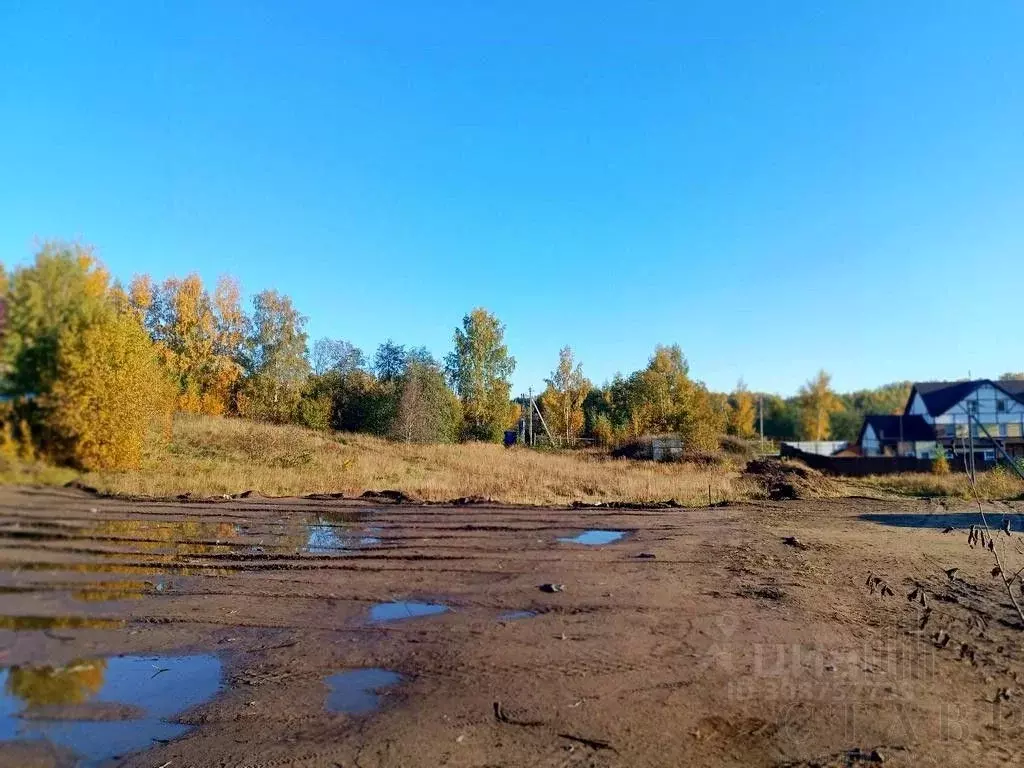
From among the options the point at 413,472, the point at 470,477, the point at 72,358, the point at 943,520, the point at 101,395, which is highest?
the point at 72,358

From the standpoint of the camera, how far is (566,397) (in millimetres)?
59500

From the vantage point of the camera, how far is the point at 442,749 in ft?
15.0

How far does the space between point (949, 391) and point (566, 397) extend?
121 feet

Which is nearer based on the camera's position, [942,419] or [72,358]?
[72,358]

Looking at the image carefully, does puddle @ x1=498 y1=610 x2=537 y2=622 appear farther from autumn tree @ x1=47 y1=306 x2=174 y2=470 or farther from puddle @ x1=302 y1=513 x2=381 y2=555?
autumn tree @ x1=47 y1=306 x2=174 y2=470

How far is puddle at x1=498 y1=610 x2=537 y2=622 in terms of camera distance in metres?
7.75

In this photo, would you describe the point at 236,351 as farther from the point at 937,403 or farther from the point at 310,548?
the point at 937,403

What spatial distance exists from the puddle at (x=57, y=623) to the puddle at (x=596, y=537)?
27.5ft

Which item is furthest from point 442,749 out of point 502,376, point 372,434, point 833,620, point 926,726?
point 502,376

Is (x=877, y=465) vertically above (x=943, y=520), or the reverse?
(x=877, y=465)

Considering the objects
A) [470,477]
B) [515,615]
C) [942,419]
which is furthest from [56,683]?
[942,419]

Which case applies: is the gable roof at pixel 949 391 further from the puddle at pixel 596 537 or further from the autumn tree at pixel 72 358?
the autumn tree at pixel 72 358

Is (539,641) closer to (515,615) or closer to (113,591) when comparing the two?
(515,615)

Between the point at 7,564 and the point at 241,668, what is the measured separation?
4836mm
